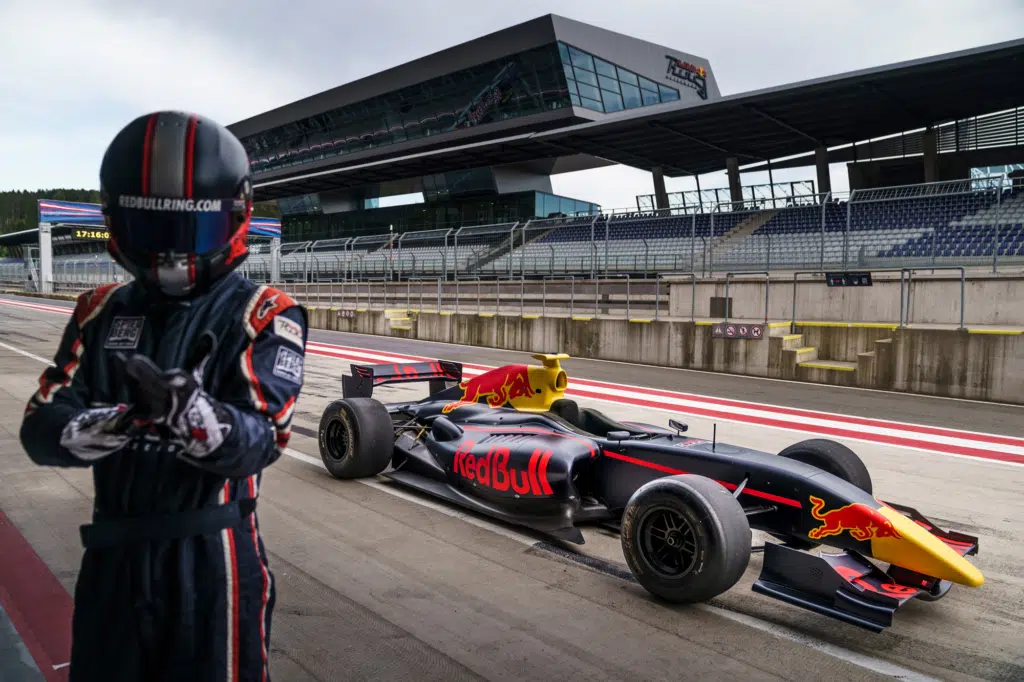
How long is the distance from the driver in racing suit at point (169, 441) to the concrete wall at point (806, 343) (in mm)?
13351

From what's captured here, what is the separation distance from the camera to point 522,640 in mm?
3480

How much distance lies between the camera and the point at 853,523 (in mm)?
3787

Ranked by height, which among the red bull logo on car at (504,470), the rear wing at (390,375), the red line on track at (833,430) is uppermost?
the rear wing at (390,375)

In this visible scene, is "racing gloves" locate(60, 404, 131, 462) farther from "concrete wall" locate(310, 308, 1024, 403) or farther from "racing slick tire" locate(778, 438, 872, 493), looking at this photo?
"concrete wall" locate(310, 308, 1024, 403)

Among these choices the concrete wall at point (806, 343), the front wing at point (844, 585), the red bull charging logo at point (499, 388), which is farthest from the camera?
the concrete wall at point (806, 343)

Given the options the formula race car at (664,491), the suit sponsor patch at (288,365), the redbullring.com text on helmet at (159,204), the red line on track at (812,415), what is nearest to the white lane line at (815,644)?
the formula race car at (664,491)

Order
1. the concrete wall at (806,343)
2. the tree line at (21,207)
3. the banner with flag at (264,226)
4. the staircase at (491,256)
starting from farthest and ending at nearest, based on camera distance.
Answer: the tree line at (21,207), the banner with flag at (264,226), the staircase at (491,256), the concrete wall at (806,343)

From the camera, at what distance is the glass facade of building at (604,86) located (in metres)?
30.1

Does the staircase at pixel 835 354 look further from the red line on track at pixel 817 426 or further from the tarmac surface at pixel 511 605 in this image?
the tarmac surface at pixel 511 605

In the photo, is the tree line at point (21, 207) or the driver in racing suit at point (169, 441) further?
the tree line at point (21, 207)

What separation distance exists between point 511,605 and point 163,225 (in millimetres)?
2859

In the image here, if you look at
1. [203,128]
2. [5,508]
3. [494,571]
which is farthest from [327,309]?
[203,128]

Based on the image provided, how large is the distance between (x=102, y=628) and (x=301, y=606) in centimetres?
221

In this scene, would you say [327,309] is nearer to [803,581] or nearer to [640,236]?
[640,236]
